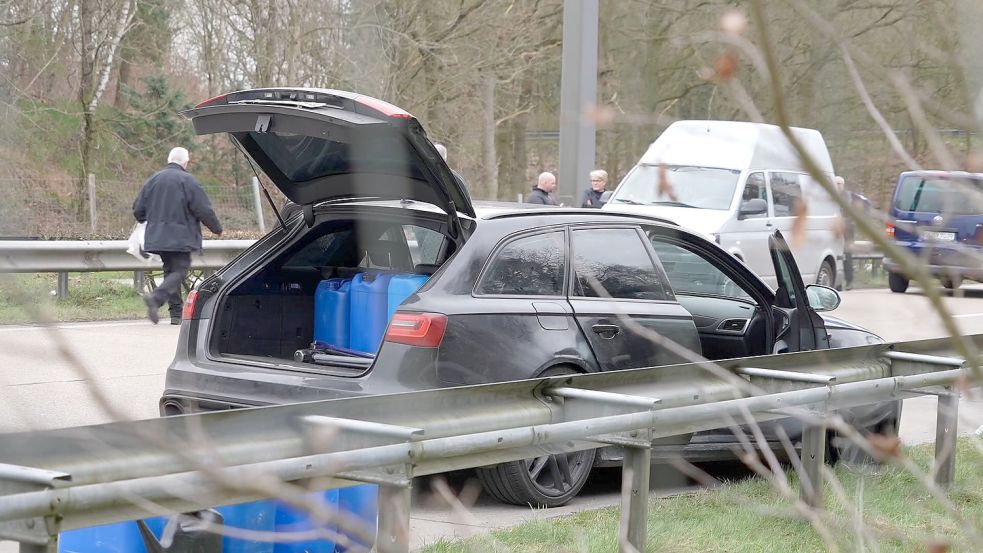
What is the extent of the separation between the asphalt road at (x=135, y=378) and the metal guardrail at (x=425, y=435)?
131mm

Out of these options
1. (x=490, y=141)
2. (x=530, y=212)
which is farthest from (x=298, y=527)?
(x=490, y=141)

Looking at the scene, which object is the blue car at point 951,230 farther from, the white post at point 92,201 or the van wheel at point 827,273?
the white post at point 92,201

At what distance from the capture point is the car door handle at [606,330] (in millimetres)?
5953

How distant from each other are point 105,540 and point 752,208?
14.0 meters

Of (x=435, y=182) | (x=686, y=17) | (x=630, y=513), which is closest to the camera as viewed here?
(x=630, y=513)

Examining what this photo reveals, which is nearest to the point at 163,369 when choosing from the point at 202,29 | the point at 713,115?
the point at 202,29

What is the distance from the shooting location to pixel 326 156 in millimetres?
5957

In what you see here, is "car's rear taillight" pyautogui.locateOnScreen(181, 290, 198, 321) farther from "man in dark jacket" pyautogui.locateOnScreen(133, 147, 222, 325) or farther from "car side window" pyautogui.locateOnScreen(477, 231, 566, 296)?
"man in dark jacket" pyautogui.locateOnScreen(133, 147, 222, 325)

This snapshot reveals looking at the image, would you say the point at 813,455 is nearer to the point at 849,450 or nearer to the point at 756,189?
the point at 849,450

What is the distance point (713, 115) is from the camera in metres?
29.4

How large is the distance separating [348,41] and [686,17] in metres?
6.81

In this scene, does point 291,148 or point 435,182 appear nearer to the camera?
point 435,182

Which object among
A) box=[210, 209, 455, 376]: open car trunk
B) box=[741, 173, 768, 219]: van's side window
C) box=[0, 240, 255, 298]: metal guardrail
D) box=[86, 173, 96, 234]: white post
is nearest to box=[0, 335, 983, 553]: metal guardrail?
box=[210, 209, 455, 376]: open car trunk

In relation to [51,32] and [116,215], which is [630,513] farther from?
[51,32]
